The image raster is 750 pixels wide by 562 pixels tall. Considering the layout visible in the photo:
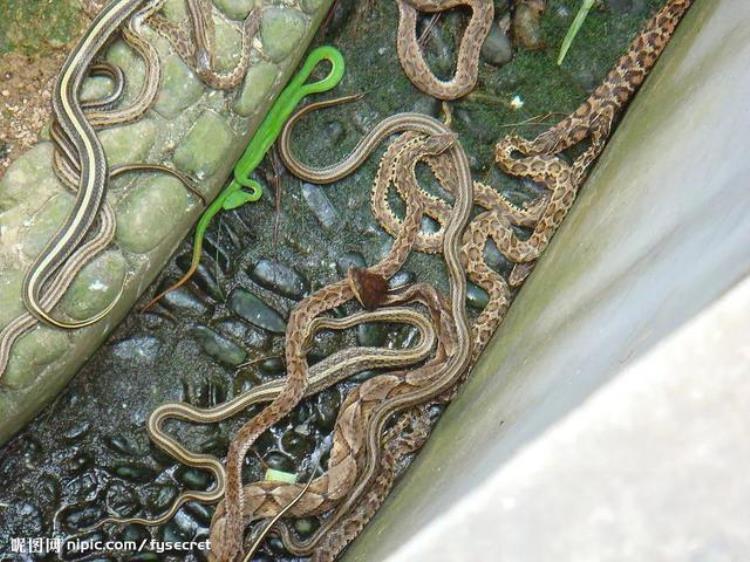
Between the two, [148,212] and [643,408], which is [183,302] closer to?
[148,212]

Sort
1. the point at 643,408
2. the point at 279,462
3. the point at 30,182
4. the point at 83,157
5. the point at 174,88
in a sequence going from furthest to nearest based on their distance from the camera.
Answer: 1. the point at 279,462
2. the point at 174,88
3. the point at 30,182
4. the point at 83,157
5. the point at 643,408

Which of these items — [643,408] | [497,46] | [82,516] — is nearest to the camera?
[643,408]

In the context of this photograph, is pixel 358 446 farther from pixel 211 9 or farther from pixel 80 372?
pixel 211 9

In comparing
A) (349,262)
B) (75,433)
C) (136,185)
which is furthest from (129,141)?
(75,433)

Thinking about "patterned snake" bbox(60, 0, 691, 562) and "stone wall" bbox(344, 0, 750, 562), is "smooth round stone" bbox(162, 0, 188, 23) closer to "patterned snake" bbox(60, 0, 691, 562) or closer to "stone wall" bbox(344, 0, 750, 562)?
"patterned snake" bbox(60, 0, 691, 562)

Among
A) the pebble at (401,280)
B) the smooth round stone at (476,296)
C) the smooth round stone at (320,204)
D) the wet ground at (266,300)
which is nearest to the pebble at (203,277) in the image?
the wet ground at (266,300)

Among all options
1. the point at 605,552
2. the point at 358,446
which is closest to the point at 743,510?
the point at 605,552
